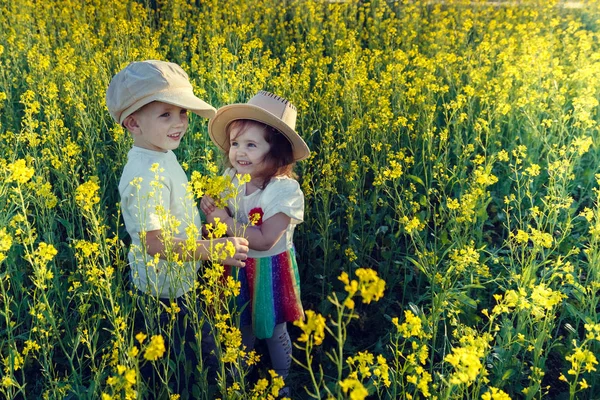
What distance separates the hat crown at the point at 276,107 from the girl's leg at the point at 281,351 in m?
0.94

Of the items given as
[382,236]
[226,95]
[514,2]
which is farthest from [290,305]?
[514,2]

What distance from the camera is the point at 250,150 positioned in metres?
2.51

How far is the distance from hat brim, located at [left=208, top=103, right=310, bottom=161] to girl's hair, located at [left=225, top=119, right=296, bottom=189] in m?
0.03

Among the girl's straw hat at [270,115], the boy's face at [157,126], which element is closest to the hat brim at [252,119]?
the girl's straw hat at [270,115]

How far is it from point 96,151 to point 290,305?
208 cm

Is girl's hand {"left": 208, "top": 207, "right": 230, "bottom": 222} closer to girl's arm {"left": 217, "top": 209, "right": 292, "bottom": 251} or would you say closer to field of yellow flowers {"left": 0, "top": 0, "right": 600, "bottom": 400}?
girl's arm {"left": 217, "top": 209, "right": 292, "bottom": 251}

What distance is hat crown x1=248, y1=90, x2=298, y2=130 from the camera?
245 centimetres

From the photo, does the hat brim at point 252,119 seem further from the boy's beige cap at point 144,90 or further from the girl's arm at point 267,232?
the girl's arm at point 267,232

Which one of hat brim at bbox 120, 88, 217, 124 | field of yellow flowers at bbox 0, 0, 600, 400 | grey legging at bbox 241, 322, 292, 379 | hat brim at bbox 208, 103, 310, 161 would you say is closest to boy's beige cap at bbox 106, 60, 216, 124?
hat brim at bbox 120, 88, 217, 124

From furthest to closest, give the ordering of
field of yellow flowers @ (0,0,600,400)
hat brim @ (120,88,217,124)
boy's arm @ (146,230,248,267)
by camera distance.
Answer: hat brim @ (120,88,217,124) → boy's arm @ (146,230,248,267) → field of yellow flowers @ (0,0,600,400)

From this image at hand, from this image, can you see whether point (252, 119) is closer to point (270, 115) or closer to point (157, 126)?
point (270, 115)

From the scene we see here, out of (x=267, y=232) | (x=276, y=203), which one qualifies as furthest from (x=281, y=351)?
(x=276, y=203)

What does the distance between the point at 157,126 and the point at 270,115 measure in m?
0.47

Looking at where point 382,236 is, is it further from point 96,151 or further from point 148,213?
point 96,151
